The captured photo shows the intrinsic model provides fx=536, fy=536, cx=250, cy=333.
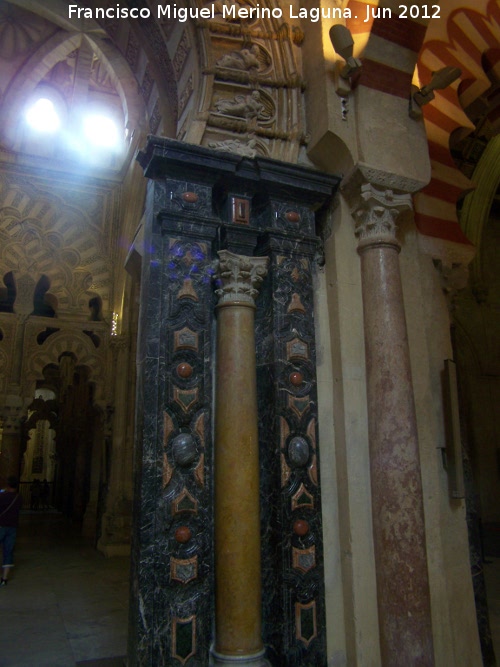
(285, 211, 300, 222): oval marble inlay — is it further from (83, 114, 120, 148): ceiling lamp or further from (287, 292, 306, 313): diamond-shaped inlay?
(83, 114, 120, 148): ceiling lamp

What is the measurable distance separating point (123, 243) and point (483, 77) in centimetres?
764

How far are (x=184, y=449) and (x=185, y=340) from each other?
28.0 inches

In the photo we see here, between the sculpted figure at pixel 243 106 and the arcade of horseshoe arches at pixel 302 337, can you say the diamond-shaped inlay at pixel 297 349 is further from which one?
the sculpted figure at pixel 243 106

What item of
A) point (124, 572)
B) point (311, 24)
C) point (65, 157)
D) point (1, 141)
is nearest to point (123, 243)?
point (65, 157)

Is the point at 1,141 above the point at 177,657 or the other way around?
above

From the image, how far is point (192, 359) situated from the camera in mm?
3572

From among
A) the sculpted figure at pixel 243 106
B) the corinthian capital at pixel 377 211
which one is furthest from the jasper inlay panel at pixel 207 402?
the sculpted figure at pixel 243 106

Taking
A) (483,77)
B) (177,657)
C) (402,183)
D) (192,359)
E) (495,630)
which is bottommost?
(495,630)

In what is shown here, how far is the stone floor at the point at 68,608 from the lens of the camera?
169 inches

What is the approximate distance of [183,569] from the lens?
324cm

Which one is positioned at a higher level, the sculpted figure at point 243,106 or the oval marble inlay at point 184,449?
the sculpted figure at point 243,106

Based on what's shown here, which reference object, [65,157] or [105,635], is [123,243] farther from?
[105,635]

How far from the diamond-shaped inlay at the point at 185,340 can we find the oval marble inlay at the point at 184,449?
57 centimetres

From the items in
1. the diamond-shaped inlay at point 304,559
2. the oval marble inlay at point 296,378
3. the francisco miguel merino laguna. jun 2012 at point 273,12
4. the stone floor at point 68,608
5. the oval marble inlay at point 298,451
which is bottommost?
the stone floor at point 68,608
